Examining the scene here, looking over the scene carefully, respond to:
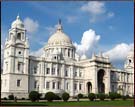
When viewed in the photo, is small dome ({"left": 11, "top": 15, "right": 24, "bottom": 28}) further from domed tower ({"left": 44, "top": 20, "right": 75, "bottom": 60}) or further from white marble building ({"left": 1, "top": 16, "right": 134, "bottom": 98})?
domed tower ({"left": 44, "top": 20, "right": 75, "bottom": 60})

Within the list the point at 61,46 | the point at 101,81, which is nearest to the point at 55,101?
the point at 101,81

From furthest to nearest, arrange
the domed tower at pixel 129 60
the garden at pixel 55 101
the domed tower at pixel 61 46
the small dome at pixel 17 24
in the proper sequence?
1. the domed tower at pixel 129 60
2. the domed tower at pixel 61 46
3. the small dome at pixel 17 24
4. the garden at pixel 55 101

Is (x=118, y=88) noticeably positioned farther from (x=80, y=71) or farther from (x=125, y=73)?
(x=80, y=71)

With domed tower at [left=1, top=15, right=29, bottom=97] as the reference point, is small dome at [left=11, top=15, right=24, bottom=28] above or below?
above

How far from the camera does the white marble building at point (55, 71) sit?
54.2m

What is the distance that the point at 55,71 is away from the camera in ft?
201

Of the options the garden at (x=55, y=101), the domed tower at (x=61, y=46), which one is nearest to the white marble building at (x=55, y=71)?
the domed tower at (x=61, y=46)

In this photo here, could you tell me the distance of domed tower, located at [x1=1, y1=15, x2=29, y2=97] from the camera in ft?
175

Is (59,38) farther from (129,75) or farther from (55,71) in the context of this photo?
(129,75)

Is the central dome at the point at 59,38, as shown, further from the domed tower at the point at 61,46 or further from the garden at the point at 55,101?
the garden at the point at 55,101

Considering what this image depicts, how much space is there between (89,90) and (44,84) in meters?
14.0

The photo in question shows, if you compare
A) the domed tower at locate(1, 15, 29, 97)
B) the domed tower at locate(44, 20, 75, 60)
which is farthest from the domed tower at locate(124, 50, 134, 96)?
the domed tower at locate(1, 15, 29, 97)

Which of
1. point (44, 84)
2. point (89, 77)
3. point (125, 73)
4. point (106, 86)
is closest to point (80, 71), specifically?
point (89, 77)

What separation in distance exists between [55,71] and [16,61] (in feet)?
33.5
